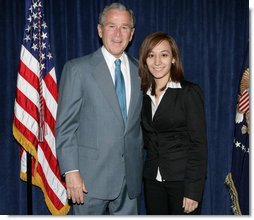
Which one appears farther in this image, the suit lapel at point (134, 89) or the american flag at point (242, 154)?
the american flag at point (242, 154)

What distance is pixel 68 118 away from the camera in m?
2.03

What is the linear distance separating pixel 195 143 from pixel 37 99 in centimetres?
133

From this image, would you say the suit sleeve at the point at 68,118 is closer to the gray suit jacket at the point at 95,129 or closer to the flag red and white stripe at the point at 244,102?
the gray suit jacket at the point at 95,129

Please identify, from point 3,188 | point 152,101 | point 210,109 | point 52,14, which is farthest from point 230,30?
point 3,188

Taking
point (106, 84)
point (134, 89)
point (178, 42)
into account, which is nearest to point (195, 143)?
point (134, 89)

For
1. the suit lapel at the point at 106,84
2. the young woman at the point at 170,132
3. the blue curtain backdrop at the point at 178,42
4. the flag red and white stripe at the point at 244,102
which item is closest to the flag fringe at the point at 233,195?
the blue curtain backdrop at the point at 178,42

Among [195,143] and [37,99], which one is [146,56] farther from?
[37,99]

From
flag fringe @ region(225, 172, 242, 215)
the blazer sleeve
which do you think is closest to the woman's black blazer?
the blazer sleeve

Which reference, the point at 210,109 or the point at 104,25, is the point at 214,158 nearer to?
the point at 210,109

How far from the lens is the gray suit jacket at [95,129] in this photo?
2.04 m

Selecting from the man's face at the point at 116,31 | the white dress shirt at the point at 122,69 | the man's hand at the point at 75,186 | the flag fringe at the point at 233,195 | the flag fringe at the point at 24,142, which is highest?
the man's face at the point at 116,31

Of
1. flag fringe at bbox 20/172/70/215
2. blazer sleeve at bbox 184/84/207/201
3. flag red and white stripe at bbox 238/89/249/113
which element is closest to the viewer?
blazer sleeve at bbox 184/84/207/201

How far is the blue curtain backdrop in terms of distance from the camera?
3.02 meters

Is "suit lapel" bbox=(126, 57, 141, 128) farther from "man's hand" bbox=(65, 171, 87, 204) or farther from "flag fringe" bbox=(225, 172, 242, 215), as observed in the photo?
"flag fringe" bbox=(225, 172, 242, 215)
